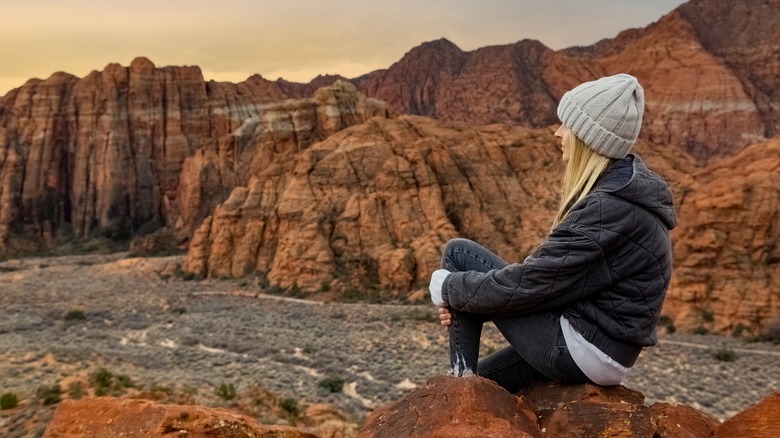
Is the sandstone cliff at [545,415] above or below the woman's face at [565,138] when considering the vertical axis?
below

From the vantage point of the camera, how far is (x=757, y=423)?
3.23 meters

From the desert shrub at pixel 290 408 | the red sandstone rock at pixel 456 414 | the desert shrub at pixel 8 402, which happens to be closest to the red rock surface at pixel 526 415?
the red sandstone rock at pixel 456 414

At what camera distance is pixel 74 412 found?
4051mm

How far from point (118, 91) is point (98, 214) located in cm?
1246

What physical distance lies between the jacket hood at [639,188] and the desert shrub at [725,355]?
Result: 1701 cm

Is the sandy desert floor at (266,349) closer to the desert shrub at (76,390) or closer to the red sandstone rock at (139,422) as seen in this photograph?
the desert shrub at (76,390)

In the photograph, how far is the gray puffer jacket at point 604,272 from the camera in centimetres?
287

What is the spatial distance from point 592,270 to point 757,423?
135 centimetres

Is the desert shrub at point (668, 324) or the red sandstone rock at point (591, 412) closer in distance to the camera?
the red sandstone rock at point (591, 412)

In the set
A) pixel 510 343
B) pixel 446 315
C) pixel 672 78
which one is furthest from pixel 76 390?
pixel 672 78

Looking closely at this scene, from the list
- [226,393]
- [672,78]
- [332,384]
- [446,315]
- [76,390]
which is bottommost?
[332,384]

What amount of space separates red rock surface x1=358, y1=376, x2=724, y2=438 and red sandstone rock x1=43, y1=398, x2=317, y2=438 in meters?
1.18

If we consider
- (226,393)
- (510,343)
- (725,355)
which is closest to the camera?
(510,343)

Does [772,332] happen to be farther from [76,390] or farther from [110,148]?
[110,148]
